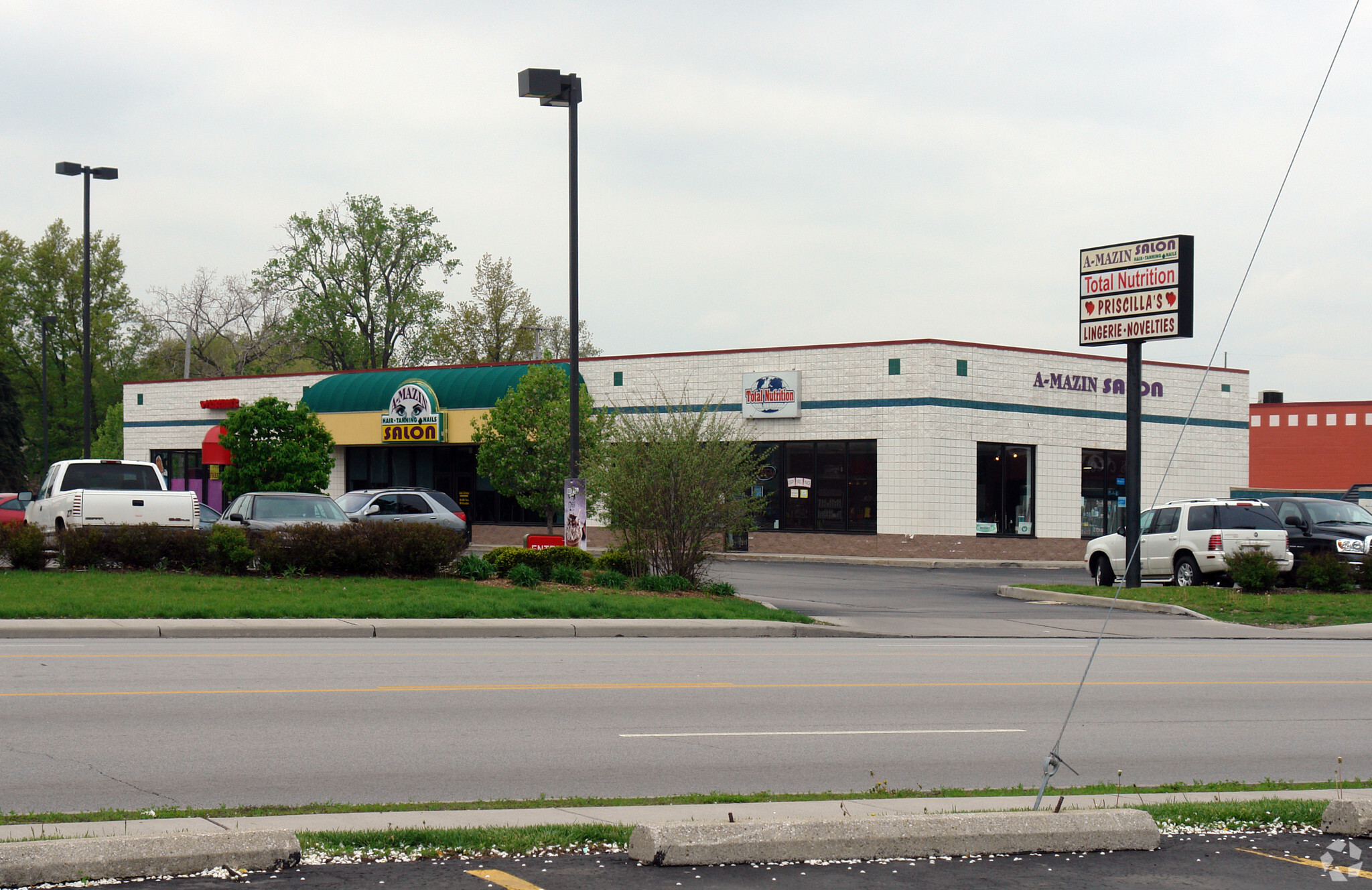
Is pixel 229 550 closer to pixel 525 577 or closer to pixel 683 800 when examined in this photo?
pixel 525 577

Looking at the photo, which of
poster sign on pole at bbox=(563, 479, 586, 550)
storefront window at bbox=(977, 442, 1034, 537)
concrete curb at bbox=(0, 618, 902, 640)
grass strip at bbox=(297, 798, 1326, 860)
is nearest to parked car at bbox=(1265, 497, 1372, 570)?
storefront window at bbox=(977, 442, 1034, 537)

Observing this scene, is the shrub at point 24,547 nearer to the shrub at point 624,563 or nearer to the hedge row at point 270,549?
the hedge row at point 270,549

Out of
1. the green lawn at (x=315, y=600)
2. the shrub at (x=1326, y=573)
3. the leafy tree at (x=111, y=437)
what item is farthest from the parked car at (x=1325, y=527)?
the leafy tree at (x=111, y=437)

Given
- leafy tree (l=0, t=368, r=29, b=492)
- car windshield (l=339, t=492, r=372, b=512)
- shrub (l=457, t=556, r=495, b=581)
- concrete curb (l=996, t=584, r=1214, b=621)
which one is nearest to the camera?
shrub (l=457, t=556, r=495, b=581)

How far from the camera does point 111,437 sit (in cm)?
6619

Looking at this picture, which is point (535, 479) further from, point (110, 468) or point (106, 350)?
point (106, 350)

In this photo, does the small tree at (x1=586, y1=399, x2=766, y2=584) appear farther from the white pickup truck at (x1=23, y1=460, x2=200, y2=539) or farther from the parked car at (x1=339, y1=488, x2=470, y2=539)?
the parked car at (x1=339, y1=488, x2=470, y2=539)

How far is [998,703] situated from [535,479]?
80.7 ft

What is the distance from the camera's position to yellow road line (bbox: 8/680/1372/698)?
11135 mm

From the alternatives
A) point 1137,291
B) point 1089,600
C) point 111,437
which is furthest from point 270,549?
point 111,437

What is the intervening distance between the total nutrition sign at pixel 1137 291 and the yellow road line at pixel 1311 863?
20675 millimetres

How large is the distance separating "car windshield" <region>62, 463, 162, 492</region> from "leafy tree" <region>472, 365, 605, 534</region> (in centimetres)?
1256

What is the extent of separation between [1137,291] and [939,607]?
8.11m

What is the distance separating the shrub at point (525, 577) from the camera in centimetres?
2111
